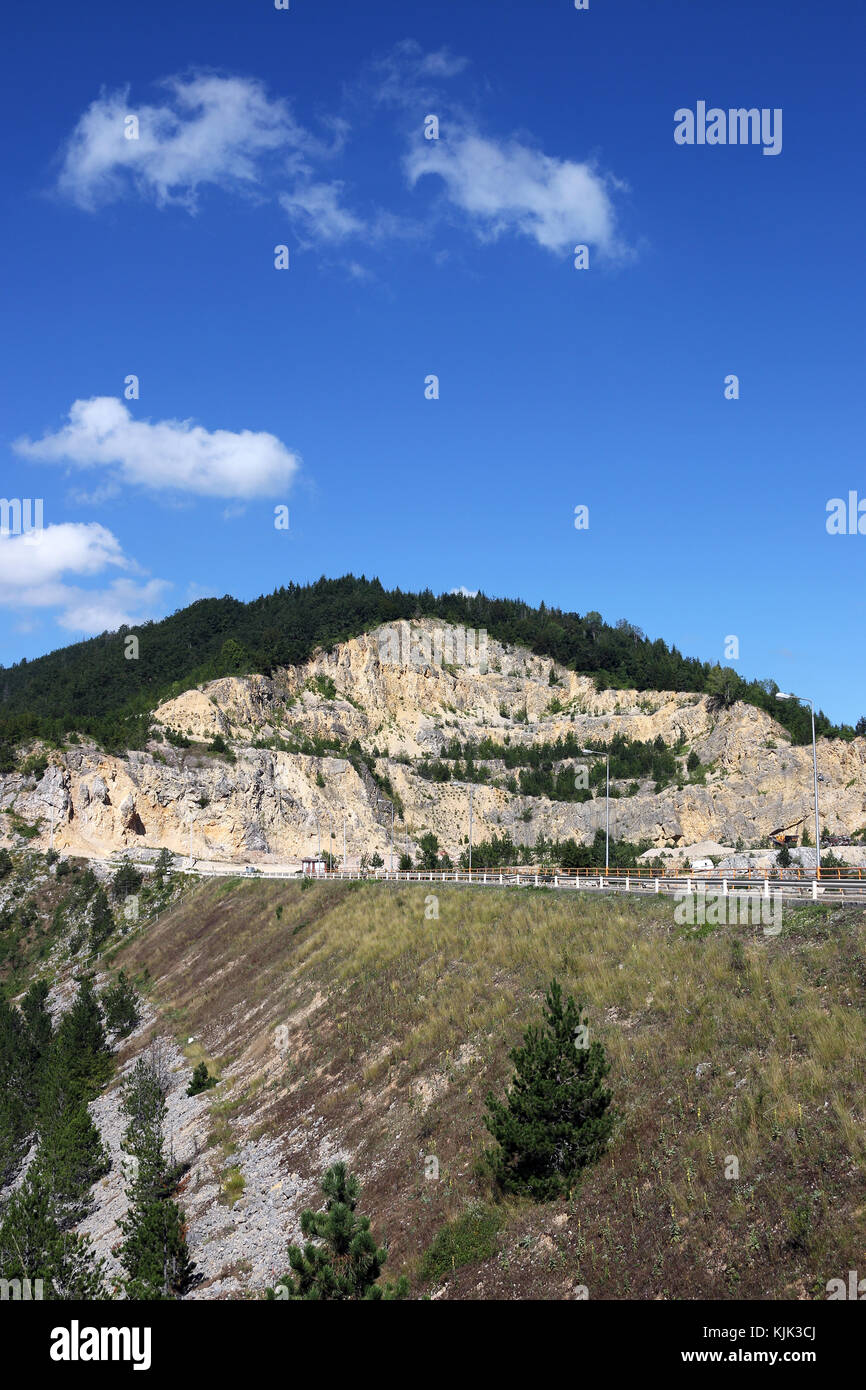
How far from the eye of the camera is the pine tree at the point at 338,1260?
43.2 feet

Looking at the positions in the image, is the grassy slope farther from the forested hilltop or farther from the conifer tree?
the forested hilltop

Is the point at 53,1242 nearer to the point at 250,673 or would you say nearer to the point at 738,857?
the point at 738,857

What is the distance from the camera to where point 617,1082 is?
16.0m

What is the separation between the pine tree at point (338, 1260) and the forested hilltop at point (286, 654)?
270ft

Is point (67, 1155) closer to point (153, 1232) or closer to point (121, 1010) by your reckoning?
point (153, 1232)

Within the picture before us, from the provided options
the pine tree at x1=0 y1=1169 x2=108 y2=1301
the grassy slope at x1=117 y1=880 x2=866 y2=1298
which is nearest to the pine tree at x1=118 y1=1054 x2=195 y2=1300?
the pine tree at x1=0 y1=1169 x2=108 y2=1301

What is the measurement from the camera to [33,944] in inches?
2707

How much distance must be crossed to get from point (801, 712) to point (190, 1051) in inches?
3655

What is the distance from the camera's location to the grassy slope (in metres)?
11.7

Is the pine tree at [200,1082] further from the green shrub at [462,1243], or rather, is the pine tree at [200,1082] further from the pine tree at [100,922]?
the pine tree at [100,922]

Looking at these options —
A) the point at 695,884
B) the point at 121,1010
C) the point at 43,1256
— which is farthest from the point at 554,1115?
the point at 121,1010

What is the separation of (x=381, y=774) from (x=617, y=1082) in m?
97.1

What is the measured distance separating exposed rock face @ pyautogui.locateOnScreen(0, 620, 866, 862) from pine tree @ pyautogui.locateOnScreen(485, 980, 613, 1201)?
7835 cm

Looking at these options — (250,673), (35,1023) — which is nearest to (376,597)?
(250,673)
